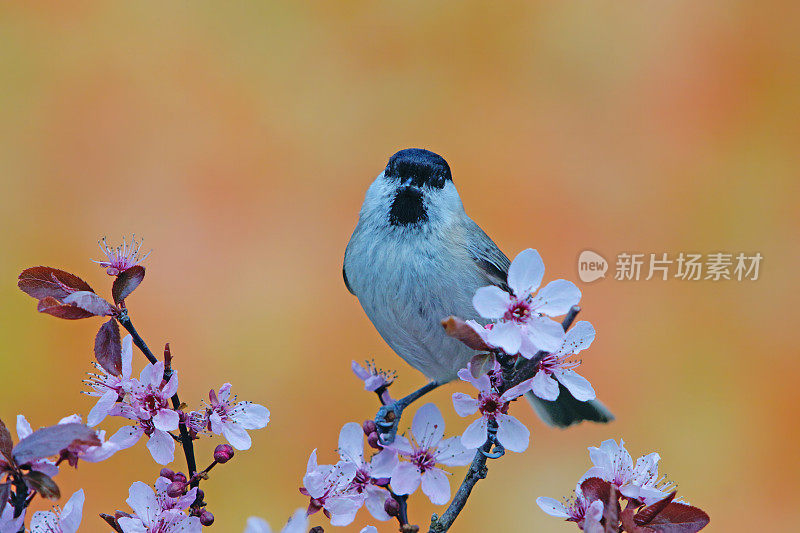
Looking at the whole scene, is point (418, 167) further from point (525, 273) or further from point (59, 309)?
point (59, 309)

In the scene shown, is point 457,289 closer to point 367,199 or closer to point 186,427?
point 367,199

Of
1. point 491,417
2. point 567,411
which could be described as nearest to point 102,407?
point 491,417

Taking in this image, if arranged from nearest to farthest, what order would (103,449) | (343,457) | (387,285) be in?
(103,449) → (343,457) → (387,285)

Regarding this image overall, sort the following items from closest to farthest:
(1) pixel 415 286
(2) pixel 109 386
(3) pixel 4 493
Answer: (3) pixel 4 493, (2) pixel 109 386, (1) pixel 415 286

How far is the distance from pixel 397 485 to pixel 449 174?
17.9 inches

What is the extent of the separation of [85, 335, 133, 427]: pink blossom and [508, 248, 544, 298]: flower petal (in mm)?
305

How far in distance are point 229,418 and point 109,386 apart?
10cm

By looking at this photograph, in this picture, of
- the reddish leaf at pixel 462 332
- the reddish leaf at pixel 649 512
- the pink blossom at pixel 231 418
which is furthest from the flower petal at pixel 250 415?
the reddish leaf at pixel 649 512

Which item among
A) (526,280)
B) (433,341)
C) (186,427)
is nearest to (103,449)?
(186,427)

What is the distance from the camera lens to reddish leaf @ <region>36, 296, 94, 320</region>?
523mm

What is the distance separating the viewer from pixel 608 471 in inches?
22.9

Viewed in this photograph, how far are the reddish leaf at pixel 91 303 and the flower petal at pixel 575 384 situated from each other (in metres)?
0.35

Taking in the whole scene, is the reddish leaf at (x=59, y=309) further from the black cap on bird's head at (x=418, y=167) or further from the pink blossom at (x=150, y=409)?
the black cap on bird's head at (x=418, y=167)

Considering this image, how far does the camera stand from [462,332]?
0.50 metres
